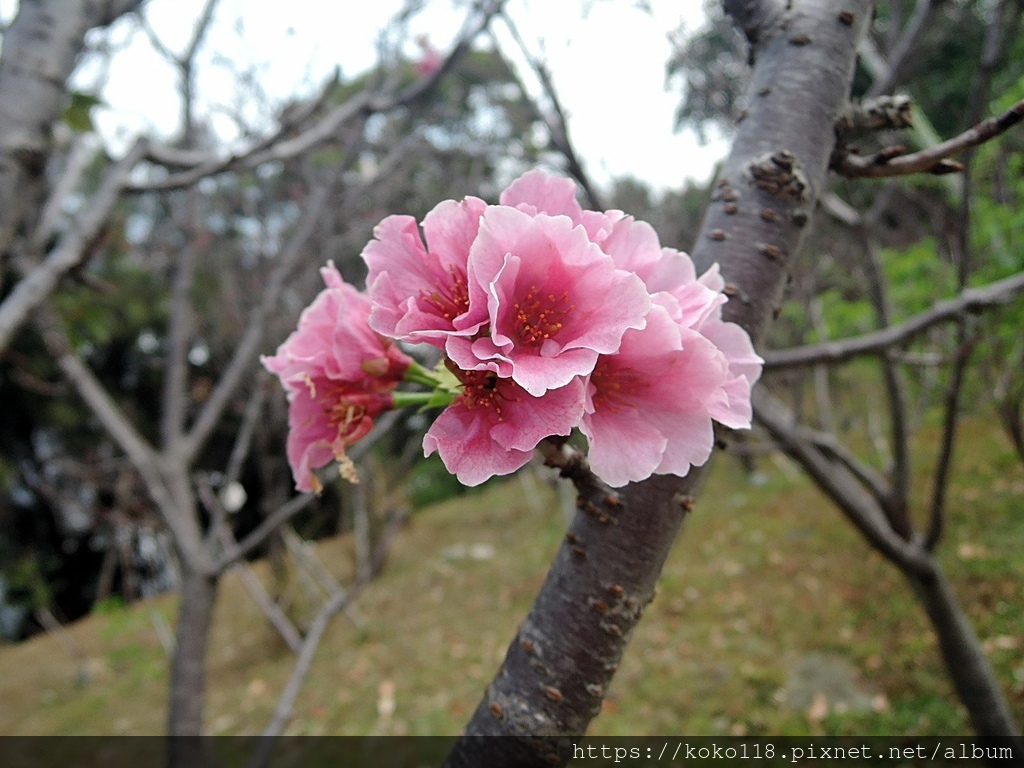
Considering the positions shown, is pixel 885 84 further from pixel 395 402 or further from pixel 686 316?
pixel 395 402

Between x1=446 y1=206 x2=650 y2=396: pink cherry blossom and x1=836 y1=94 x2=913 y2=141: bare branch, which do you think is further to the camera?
x1=836 y1=94 x2=913 y2=141: bare branch

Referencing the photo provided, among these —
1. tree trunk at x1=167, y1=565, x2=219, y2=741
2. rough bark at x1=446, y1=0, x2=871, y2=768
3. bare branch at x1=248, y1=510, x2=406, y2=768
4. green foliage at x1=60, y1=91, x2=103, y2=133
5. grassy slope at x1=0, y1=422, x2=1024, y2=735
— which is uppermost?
green foliage at x1=60, y1=91, x2=103, y2=133

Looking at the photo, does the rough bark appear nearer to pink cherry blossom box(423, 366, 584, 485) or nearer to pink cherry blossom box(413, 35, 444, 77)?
pink cherry blossom box(423, 366, 584, 485)

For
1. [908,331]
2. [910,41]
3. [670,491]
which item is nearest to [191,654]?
[670,491]

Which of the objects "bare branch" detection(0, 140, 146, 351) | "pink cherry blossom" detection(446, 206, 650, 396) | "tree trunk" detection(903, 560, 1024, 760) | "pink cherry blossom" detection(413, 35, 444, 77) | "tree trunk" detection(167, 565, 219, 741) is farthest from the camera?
"pink cherry blossom" detection(413, 35, 444, 77)

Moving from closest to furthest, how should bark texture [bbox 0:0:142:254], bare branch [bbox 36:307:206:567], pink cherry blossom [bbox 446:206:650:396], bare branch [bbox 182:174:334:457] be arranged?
pink cherry blossom [bbox 446:206:650:396], bark texture [bbox 0:0:142:254], bare branch [bbox 36:307:206:567], bare branch [bbox 182:174:334:457]

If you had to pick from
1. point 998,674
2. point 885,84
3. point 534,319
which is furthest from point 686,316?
point 998,674

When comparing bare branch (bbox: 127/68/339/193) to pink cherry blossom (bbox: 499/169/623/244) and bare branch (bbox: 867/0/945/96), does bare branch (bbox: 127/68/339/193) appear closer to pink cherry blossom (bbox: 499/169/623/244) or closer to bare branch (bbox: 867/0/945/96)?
pink cherry blossom (bbox: 499/169/623/244)

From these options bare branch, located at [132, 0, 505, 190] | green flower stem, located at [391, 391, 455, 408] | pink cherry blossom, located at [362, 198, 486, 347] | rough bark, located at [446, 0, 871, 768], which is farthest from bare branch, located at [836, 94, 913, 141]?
bare branch, located at [132, 0, 505, 190]

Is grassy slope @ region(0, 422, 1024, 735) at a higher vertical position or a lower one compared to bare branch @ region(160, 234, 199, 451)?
lower

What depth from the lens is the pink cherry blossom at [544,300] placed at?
2.05ft

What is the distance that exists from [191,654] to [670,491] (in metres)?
2.07

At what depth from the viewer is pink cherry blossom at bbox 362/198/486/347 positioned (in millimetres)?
693

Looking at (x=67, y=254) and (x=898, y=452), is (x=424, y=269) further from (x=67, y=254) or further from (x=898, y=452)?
(x=898, y=452)
